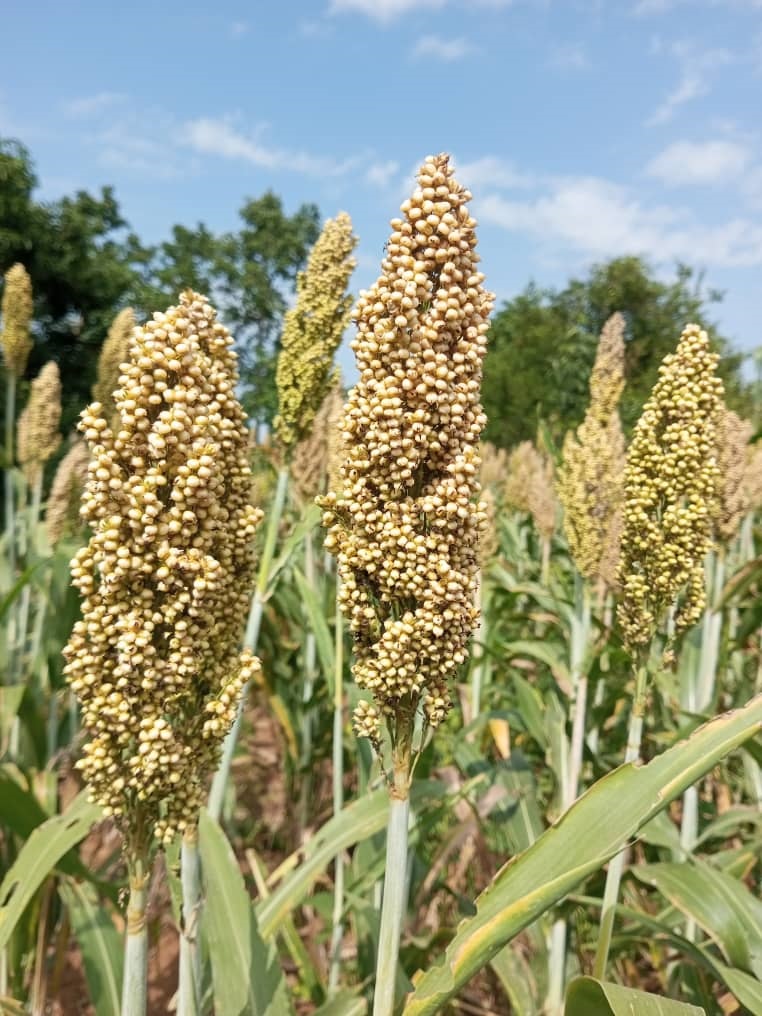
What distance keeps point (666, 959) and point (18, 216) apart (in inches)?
887

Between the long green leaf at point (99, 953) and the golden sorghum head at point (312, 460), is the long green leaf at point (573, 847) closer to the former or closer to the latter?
the long green leaf at point (99, 953)

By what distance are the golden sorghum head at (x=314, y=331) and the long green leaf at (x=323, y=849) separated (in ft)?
5.43

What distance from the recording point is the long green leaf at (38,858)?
6.75 feet

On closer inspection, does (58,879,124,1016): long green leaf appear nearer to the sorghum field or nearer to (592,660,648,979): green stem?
the sorghum field

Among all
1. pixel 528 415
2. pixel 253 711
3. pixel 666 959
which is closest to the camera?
Answer: pixel 666 959

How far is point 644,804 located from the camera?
150 centimetres

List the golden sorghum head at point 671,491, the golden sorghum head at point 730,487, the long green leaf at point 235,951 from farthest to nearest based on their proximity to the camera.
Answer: the golden sorghum head at point 730,487, the golden sorghum head at point 671,491, the long green leaf at point 235,951

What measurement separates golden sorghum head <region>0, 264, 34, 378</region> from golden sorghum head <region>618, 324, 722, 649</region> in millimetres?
5461

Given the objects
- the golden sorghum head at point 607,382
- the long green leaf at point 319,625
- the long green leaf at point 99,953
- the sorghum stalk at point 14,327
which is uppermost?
the sorghum stalk at point 14,327

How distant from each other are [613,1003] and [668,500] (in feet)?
4.77

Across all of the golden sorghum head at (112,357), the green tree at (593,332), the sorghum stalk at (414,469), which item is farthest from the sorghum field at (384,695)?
the green tree at (593,332)

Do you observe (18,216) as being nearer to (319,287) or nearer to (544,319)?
(319,287)

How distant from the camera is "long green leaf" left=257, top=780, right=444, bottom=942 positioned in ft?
8.04

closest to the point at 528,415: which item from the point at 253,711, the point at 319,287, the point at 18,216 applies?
the point at 18,216
